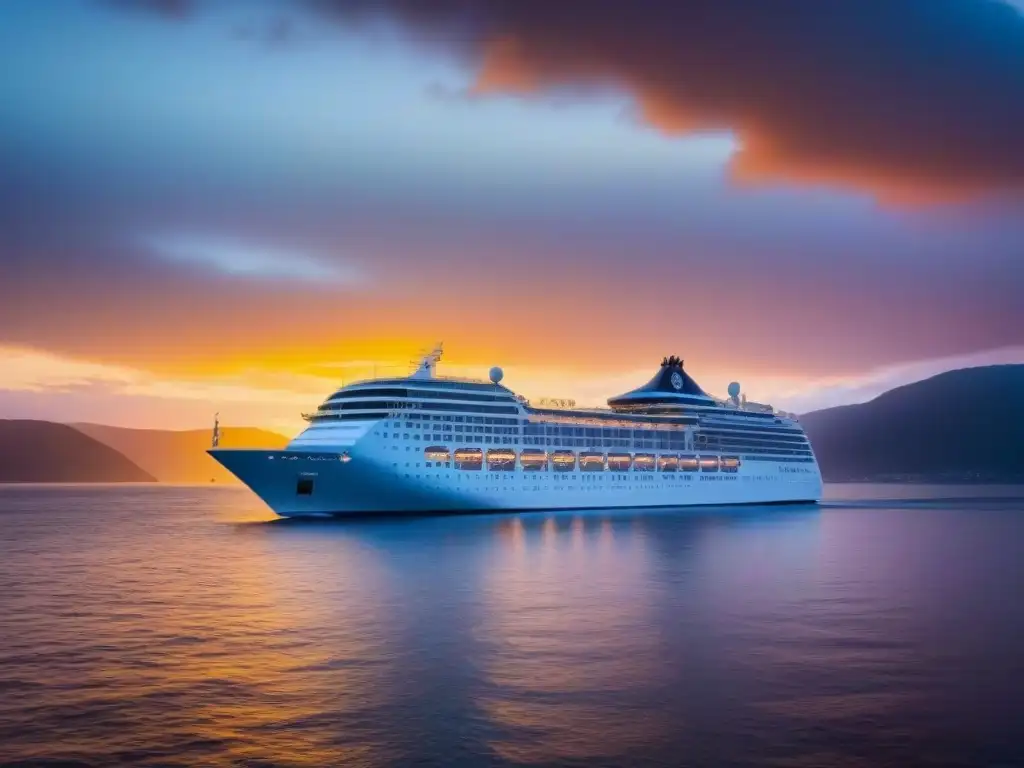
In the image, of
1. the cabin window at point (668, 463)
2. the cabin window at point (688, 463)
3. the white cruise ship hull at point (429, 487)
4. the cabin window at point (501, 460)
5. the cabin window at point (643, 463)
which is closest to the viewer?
the white cruise ship hull at point (429, 487)

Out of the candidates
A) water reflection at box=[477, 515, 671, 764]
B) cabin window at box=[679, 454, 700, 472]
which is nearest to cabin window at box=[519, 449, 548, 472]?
cabin window at box=[679, 454, 700, 472]

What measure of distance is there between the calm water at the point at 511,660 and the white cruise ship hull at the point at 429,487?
69.4ft

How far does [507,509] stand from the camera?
8612 centimetres

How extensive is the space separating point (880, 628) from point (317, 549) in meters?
34.9

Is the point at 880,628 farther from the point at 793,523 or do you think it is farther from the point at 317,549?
the point at 793,523

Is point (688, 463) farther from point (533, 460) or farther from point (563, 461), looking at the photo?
point (533, 460)

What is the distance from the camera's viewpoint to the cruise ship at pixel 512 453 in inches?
2921

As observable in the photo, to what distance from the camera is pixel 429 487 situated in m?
78.0

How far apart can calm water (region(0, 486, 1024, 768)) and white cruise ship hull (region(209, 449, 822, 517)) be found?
21147mm

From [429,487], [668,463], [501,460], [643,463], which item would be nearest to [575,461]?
[501,460]

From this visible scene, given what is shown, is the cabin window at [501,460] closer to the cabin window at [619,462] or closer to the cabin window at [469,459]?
the cabin window at [469,459]

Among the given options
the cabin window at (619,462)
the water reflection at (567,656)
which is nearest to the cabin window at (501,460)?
the cabin window at (619,462)

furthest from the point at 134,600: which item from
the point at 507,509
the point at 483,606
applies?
the point at 507,509

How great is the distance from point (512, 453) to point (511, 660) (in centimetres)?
6503
